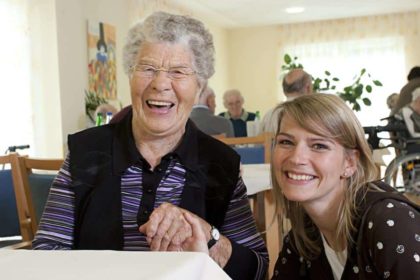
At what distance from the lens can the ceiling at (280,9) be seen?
6.59 m

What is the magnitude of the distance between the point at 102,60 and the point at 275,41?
421 centimetres

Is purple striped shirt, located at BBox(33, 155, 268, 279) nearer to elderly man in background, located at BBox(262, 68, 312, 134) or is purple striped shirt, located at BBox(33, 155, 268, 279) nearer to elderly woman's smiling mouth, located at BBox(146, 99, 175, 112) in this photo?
elderly woman's smiling mouth, located at BBox(146, 99, 175, 112)

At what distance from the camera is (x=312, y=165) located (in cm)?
108

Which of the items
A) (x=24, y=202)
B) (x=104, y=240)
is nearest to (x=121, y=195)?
(x=104, y=240)

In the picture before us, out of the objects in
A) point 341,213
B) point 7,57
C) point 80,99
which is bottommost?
point 341,213

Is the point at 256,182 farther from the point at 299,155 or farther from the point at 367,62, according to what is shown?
the point at 367,62

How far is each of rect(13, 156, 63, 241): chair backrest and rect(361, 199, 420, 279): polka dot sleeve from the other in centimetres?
101

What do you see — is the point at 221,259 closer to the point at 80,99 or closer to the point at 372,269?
the point at 372,269

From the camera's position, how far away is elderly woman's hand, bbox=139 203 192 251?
98 centimetres

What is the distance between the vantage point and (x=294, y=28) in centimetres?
814

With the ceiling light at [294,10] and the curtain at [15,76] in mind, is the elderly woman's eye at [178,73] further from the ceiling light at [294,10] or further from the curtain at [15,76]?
the ceiling light at [294,10]

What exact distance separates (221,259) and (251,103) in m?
7.39

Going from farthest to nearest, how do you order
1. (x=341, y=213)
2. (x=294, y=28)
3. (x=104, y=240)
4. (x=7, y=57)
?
1. (x=294, y=28)
2. (x=7, y=57)
3. (x=104, y=240)
4. (x=341, y=213)

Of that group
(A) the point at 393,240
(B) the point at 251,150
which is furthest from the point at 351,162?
(B) the point at 251,150
